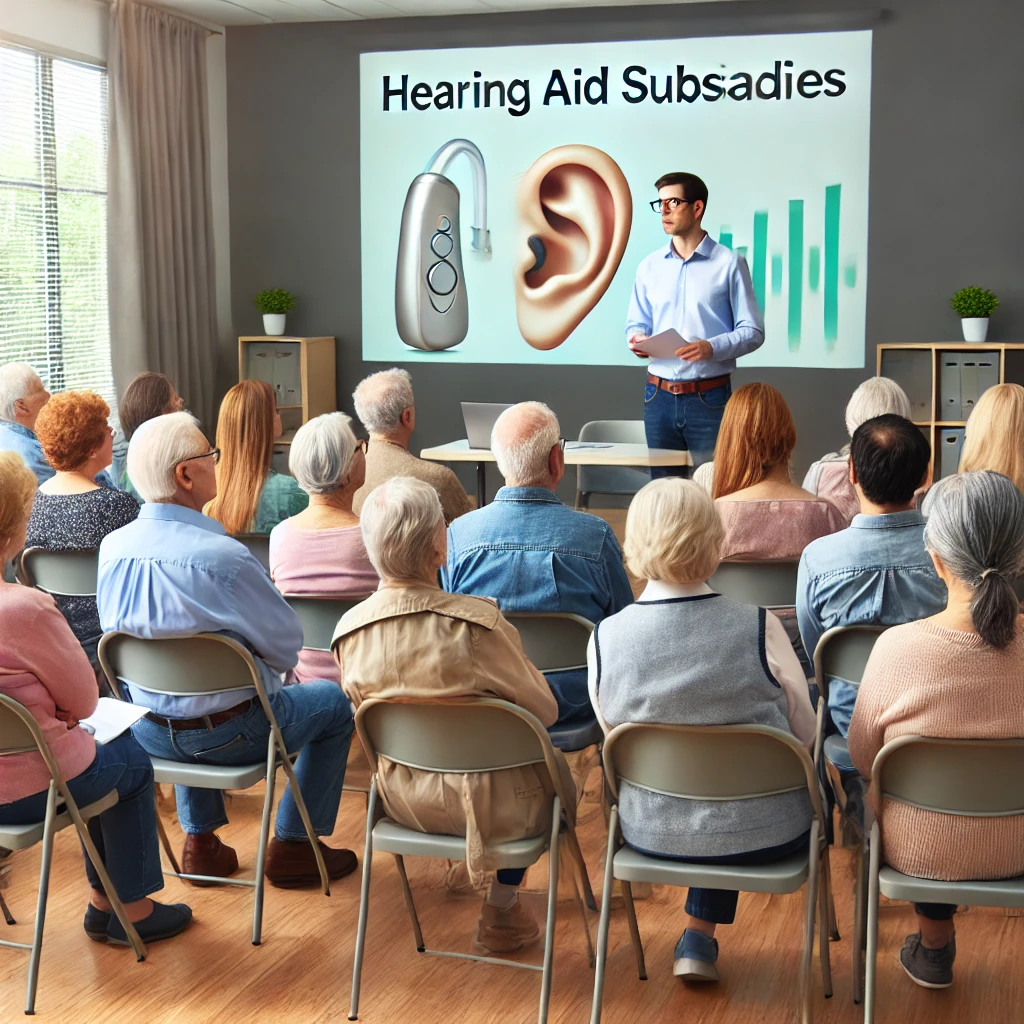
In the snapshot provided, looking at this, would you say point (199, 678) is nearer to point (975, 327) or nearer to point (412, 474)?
point (412, 474)

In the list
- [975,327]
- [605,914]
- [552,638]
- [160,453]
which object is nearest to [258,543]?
[160,453]

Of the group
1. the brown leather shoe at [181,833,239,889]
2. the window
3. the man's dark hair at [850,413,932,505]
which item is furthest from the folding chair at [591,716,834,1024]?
the window

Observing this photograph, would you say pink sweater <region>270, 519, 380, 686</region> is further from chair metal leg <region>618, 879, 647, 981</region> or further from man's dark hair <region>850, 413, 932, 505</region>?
man's dark hair <region>850, 413, 932, 505</region>

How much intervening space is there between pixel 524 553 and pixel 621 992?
1.03 meters

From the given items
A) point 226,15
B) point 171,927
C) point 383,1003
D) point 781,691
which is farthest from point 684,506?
point 226,15

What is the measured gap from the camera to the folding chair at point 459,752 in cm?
243

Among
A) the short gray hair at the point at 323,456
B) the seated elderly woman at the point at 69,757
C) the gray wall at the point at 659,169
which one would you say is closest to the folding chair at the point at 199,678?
the seated elderly woman at the point at 69,757

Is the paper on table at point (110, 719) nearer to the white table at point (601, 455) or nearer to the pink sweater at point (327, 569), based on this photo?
the pink sweater at point (327, 569)

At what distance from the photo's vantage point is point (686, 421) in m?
5.70

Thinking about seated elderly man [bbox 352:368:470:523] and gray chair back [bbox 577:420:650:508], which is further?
gray chair back [bbox 577:420:650:508]

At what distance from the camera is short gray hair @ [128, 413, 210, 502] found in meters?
2.97

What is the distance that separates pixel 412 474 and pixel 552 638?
4.09ft

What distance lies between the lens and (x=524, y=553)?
10.0ft

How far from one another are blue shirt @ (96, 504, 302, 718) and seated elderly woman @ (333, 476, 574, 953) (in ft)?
1.41
